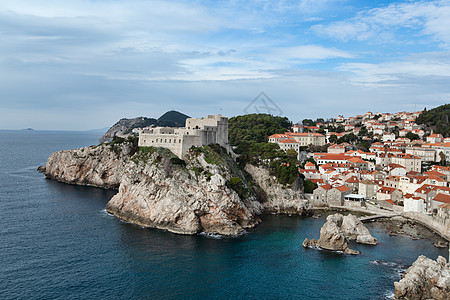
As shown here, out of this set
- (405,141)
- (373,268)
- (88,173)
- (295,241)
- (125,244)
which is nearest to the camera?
(373,268)

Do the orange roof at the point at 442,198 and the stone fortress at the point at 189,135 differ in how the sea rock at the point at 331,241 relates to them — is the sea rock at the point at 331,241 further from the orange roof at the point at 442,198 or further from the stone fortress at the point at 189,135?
the stone fortress at the point at 189,135

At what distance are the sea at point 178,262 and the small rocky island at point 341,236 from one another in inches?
43.8

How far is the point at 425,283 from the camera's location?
25266 millimetres

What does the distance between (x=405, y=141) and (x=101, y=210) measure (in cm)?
7059

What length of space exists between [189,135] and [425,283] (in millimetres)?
A: 30876

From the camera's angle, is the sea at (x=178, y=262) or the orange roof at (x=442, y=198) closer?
the sea at (x=178, y=262)

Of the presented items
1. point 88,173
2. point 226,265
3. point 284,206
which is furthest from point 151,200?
point 88,173

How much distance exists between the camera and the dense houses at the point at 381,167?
48500mm

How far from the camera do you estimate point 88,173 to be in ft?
217

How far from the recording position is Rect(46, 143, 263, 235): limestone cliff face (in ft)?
129

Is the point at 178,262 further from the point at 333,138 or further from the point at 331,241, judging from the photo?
the point at 333,138

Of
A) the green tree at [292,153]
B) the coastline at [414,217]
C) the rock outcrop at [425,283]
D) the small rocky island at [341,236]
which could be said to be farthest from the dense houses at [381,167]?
the rock outcrop at [425,283]

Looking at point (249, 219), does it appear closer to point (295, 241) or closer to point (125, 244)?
point (295, 241)

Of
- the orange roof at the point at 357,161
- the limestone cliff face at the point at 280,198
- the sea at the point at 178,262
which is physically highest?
the orange roof at the point at 357,161
